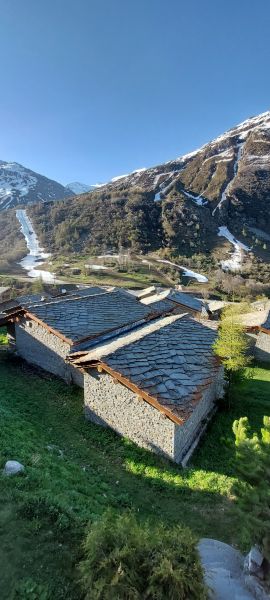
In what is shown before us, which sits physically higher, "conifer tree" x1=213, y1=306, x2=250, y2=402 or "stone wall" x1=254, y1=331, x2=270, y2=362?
"conifer tree" x1=213, y1=306, x2=250, y2=402

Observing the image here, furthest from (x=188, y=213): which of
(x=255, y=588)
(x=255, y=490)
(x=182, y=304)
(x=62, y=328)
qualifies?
(x=255, y=588)

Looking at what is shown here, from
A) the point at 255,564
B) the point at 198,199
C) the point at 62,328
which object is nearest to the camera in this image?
the point at 255,564

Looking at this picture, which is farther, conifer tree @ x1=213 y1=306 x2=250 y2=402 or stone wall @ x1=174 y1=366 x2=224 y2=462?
conifer tree @ x1=213 y1=306 x2=250 y2=402

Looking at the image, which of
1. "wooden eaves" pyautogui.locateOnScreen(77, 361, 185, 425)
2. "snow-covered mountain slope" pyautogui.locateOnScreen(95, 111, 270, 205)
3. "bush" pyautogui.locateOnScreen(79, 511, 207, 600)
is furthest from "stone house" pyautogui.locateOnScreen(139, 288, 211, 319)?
"snow-covered mountain slope" pyautogui.locateOnScreen(95, 111, 270, 205)

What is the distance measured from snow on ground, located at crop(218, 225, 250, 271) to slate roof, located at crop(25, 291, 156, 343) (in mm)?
85329

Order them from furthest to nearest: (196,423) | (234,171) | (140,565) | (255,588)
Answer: (234,171)
(196,423)
(255,588)
(140,565)

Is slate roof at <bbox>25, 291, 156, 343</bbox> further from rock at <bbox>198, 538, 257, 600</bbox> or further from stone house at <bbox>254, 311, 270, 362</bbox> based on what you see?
rock at <bbox>198, 538, 257, 600</bbox>

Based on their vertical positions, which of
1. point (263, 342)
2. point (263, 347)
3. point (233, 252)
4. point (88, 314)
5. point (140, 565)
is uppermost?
point (140, 565)

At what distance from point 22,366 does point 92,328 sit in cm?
510

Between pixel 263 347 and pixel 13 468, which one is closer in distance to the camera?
pixel 13 468

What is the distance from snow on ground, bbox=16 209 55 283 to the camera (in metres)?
94.1

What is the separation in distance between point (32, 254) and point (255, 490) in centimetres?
13167

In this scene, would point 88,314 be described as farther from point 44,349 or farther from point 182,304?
point 182,304

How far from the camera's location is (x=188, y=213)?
143125 millimetres
